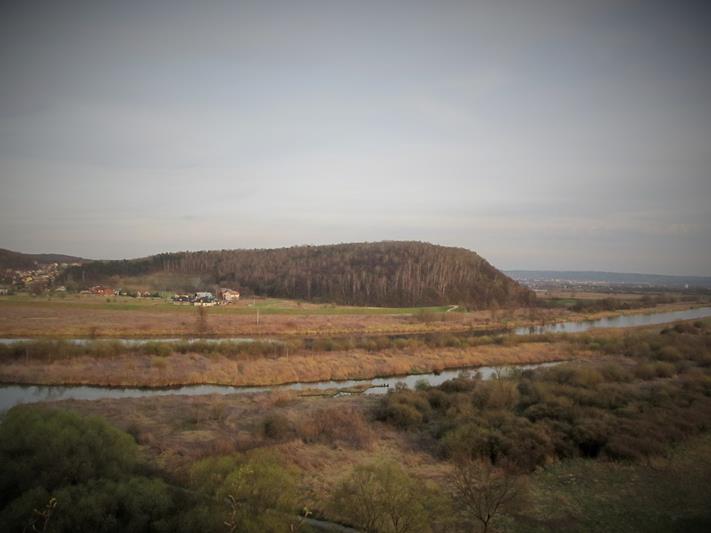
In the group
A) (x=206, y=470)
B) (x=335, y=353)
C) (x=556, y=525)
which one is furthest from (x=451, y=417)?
(x=335, y=353)

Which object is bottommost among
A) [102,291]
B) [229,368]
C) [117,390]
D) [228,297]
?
[117,390]

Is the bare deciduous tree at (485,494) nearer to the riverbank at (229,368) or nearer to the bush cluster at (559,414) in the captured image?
the bush cluster at (559,414)

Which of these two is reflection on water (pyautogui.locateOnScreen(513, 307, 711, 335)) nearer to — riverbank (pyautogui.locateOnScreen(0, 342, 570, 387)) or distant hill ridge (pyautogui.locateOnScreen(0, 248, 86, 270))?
riverbank (pyautogui.locateOnScreen(0, 342, 570, 387))

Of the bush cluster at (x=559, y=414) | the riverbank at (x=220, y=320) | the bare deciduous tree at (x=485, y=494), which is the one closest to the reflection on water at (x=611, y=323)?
the riverbank at (x=220, y=320)

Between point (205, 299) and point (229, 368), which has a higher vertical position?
point (205, 299)

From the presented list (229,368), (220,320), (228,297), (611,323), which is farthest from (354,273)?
(229,368)

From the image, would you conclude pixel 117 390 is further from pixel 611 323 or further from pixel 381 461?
pixel 611 323
